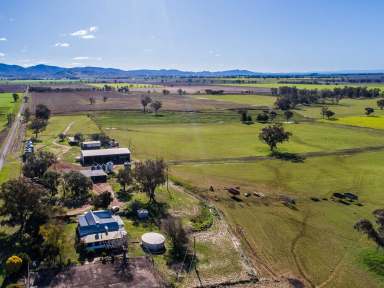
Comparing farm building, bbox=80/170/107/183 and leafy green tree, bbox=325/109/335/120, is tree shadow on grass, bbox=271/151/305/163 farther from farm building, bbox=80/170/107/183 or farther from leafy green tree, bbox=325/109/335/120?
leafy green tree, bbox=325/109/335/120

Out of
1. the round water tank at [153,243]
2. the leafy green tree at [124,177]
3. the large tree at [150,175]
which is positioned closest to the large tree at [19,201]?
the round water tank at [153,243]

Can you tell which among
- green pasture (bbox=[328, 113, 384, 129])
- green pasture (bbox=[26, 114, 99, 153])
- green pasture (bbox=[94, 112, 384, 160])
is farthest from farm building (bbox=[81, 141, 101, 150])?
green pasture (bbox=[328, 113, 384, 129])

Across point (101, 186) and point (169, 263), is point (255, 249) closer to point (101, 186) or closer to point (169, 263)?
point (169, 263)

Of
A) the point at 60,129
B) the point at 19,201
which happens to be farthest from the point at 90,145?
the point at 19,201

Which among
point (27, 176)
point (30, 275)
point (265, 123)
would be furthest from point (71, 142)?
point (265, 123)

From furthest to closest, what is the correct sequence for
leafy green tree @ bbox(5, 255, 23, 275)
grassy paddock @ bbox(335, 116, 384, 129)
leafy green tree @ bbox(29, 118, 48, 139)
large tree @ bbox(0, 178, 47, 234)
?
grassy paddock @ bbox(335, 116, 384, 129) → leafy green tree @ bbox(29, 118, 48, 139) → large tree @ bbox(0, 178, 47, 234) → leafy green tree @ bbox(5, 255, 23, 275)

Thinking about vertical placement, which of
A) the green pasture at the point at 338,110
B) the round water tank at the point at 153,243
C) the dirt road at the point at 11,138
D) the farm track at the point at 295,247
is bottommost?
the farm track at the point at 295,247

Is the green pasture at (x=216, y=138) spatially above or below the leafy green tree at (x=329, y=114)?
below

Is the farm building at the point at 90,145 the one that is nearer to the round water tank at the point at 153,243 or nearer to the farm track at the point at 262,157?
the farm track at the point at 262,157

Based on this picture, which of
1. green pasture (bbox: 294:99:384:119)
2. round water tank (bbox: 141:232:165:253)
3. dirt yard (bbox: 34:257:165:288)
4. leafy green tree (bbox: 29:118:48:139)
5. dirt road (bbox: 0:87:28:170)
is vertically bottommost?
dirt yard (bbox: 34:257:165:288)
